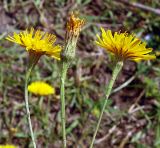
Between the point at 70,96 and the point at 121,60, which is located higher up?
the point at 121,60

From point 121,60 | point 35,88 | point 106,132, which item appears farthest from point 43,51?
point 106,132

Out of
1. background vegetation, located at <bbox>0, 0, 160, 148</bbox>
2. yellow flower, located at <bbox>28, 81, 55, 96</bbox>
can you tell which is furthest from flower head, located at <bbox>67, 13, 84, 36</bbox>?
background vegetation, located at <bbox>0, 0, 160, 148</bbox>

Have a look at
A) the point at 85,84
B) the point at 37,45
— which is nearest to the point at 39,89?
the point at 85,84

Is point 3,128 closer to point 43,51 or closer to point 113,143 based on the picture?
point 113,143

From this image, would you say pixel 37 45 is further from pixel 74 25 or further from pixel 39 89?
pixel 39 89

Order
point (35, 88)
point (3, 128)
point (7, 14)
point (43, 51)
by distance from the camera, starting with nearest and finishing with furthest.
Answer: point (43, 51) < point (35, 88) < point (3, 128) < point (7, 14)

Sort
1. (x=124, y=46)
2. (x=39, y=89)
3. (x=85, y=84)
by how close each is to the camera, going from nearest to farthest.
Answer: (x=124, y=46), (x=39, y=89), (x=85, y=84)

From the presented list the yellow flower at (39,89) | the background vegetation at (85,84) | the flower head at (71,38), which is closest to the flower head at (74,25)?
the flower head at (71,38)

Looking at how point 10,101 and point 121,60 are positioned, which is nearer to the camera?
point 121,60
